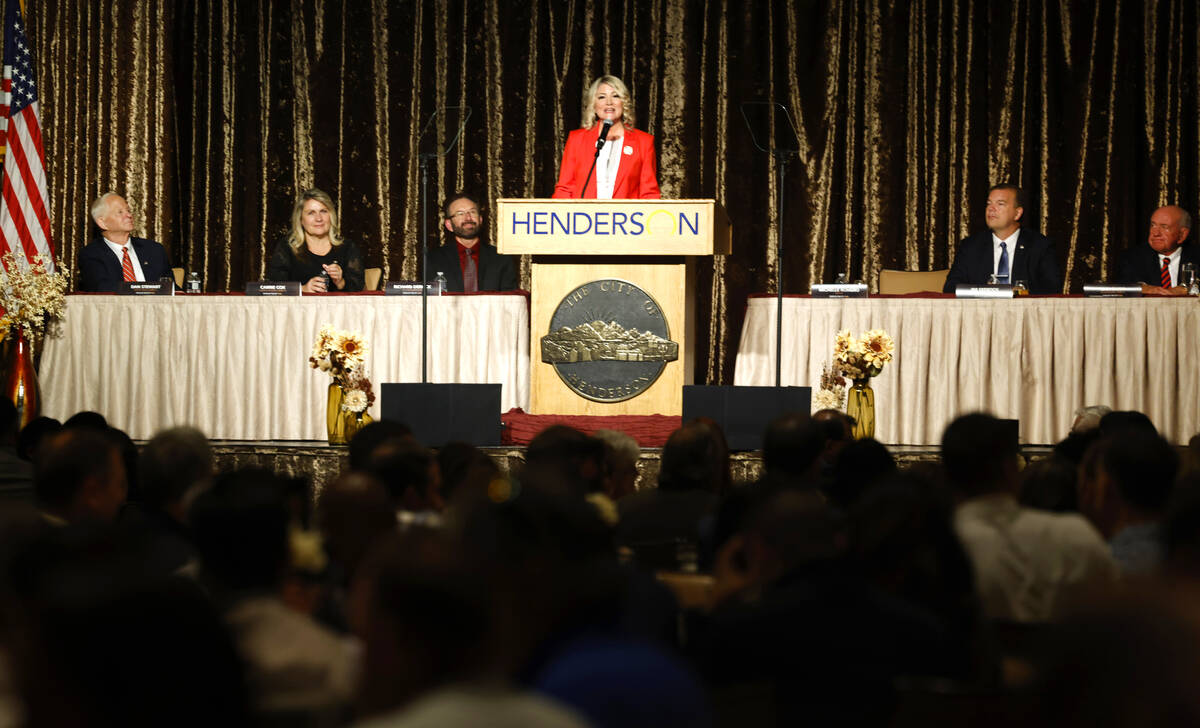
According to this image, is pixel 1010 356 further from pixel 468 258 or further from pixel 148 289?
pixel 148 289

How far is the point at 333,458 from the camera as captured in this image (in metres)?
6.41

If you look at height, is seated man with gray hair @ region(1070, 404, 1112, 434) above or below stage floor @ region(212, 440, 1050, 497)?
above

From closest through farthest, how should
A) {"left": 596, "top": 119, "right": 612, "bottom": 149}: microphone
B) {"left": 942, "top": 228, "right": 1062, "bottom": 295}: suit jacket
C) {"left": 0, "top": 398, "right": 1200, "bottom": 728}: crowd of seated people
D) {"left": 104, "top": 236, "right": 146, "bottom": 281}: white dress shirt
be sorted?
{"left": 0, "top": 398, "right": 1200, "bottom": 728}: crowd of seated people < {"left": 596, "top": 119, "right": 612, "bottom": 149}: microphone < {"left": 942, "top": 228, "right": 1062, "bottom": 295}: suit jacket < {"left": 104, "top": 236, "right": 146, "bottom": 281}: white dress shirt

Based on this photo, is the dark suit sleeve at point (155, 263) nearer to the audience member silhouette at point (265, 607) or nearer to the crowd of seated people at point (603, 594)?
the crowd of seated people at point (603, 594)

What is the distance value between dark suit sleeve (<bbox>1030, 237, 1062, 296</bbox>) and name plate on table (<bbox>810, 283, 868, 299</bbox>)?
4.93 ft

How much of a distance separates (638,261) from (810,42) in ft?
14.6

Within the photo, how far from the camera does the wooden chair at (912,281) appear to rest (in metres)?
8.52

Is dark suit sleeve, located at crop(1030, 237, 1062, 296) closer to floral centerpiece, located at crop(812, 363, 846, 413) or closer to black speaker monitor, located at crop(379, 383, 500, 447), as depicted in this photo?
floral centerpiece, located at crop(812, 363, 846, 413)

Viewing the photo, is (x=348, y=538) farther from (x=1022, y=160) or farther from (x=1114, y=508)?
(x=1022, y=160)

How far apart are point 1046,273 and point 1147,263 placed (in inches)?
27.1

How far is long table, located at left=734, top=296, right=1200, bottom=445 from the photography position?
22.3ft

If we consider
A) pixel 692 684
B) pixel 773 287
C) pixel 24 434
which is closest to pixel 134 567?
pixel 692 684

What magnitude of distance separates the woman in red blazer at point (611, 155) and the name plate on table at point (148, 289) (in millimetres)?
2280

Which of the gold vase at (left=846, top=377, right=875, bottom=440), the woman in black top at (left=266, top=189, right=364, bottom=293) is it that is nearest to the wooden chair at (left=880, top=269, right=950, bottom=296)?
the gold vase at (left=846, top=377, right=875, bottom=440)
